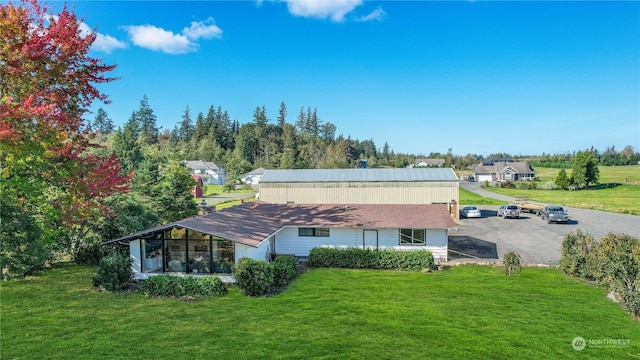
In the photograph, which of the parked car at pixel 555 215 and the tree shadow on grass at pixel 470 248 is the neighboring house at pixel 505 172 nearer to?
the parked car at pixel 555 215

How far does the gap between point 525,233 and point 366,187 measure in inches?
498

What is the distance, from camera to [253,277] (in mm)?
15367

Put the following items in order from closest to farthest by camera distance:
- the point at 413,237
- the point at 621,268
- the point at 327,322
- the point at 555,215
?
the point at 327,322
the point at 621,268
the point at 413,237
the point at 555,215

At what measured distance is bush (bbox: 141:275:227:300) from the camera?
15312mm

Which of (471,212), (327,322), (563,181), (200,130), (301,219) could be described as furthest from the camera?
(200,130)

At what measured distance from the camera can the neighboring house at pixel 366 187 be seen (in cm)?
3025

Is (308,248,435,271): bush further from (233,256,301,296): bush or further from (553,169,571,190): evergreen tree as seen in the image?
(553,169,571,190): evergreen tree

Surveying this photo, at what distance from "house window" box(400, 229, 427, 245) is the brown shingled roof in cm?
53

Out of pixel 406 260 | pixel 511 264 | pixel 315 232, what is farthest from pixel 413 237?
pixel 315 232

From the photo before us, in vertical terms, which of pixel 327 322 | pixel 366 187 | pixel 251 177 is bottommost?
pixel 327 322

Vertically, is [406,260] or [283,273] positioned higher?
[283,273]

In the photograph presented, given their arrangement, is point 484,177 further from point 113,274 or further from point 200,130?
point 113,274

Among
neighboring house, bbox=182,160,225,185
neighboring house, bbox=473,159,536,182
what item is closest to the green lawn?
neighboring house, bbox=182,160,225,185

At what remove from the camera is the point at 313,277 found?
60.2 feet
